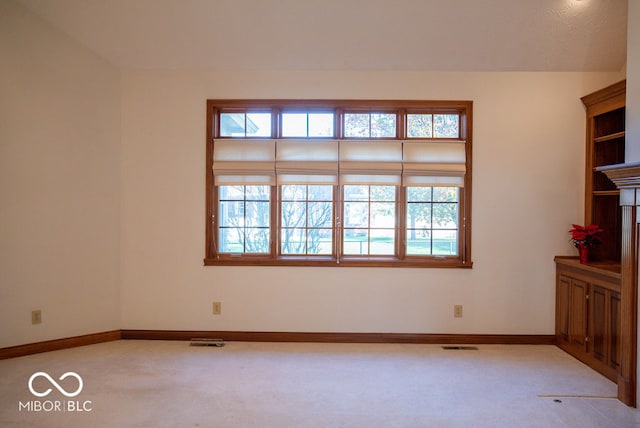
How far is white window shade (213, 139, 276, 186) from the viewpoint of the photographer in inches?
171

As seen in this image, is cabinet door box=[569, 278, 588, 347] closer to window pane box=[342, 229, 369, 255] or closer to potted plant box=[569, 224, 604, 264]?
potted plant box=[569, 224, 604, 264]

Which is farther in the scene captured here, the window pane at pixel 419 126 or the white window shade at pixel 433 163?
the window pane at pixel 419 126

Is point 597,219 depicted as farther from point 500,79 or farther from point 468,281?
point 500,79

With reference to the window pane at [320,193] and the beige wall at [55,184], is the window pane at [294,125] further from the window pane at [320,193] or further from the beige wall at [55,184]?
the beige wall at [55,184]

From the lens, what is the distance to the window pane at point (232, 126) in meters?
4.48

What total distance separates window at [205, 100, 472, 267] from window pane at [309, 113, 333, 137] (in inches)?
0.4

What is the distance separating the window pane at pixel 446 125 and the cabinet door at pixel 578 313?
1.79 metres

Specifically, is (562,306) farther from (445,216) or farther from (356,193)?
(356,193)

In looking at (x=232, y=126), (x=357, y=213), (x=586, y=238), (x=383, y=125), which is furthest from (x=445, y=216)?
(x=232, y=126)

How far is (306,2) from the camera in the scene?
358 centimetres

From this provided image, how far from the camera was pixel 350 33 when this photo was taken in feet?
12.7

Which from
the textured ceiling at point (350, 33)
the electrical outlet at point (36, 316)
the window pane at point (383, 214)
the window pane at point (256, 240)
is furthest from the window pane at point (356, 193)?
the electrical outlet at point (36, 316)

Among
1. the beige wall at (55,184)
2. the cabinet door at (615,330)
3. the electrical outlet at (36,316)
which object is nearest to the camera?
the cabinet door at (615,330)

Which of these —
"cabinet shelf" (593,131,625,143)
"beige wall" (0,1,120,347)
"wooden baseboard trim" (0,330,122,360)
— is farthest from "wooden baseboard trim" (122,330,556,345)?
"cabinet shelf" (593,131,625,143)
